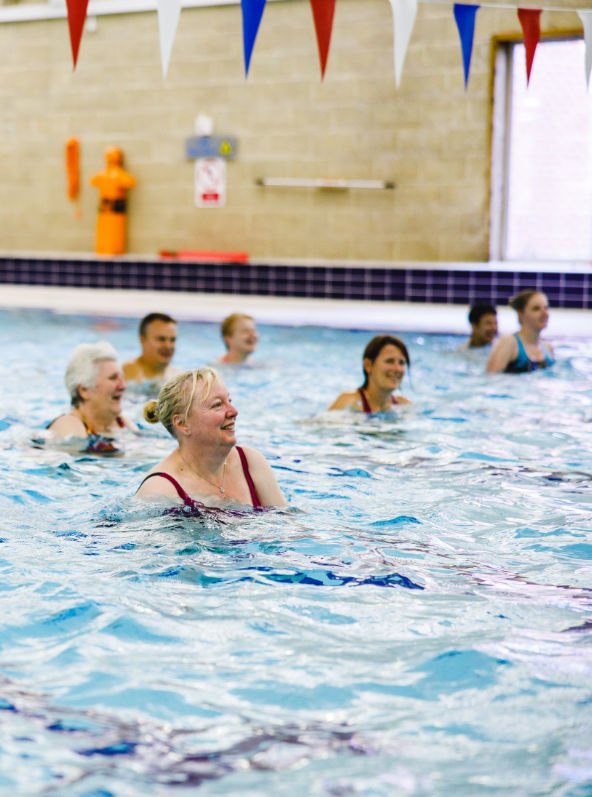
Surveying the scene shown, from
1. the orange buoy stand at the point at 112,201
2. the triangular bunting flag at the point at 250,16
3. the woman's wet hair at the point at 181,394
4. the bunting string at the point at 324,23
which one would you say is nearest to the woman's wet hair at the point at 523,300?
the bunting string at the point at 324,23

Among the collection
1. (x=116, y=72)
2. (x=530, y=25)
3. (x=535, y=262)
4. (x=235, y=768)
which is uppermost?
(x=116, y=72)

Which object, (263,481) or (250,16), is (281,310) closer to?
(250,16)

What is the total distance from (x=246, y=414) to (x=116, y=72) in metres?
8.78

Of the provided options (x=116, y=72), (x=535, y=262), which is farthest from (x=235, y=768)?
(x=116, y=72)

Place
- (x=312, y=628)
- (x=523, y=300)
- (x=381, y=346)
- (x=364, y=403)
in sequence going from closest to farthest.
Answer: (x=312, y=628), (x=381, y=346), (x=364, y=403), (x=523, y=300)

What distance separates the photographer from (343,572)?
3.97 meters

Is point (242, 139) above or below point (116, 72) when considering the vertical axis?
below

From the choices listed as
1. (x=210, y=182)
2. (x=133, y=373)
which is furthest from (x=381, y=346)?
(x=210, y=182)

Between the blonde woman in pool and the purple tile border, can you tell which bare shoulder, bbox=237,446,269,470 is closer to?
the blonde woman in pool

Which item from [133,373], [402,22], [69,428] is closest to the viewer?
[69,428]

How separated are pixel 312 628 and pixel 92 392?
8.47ft

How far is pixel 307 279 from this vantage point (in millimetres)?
13133

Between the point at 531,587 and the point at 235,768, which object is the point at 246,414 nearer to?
the point at 531,587

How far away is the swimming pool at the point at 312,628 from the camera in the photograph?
105 inches
